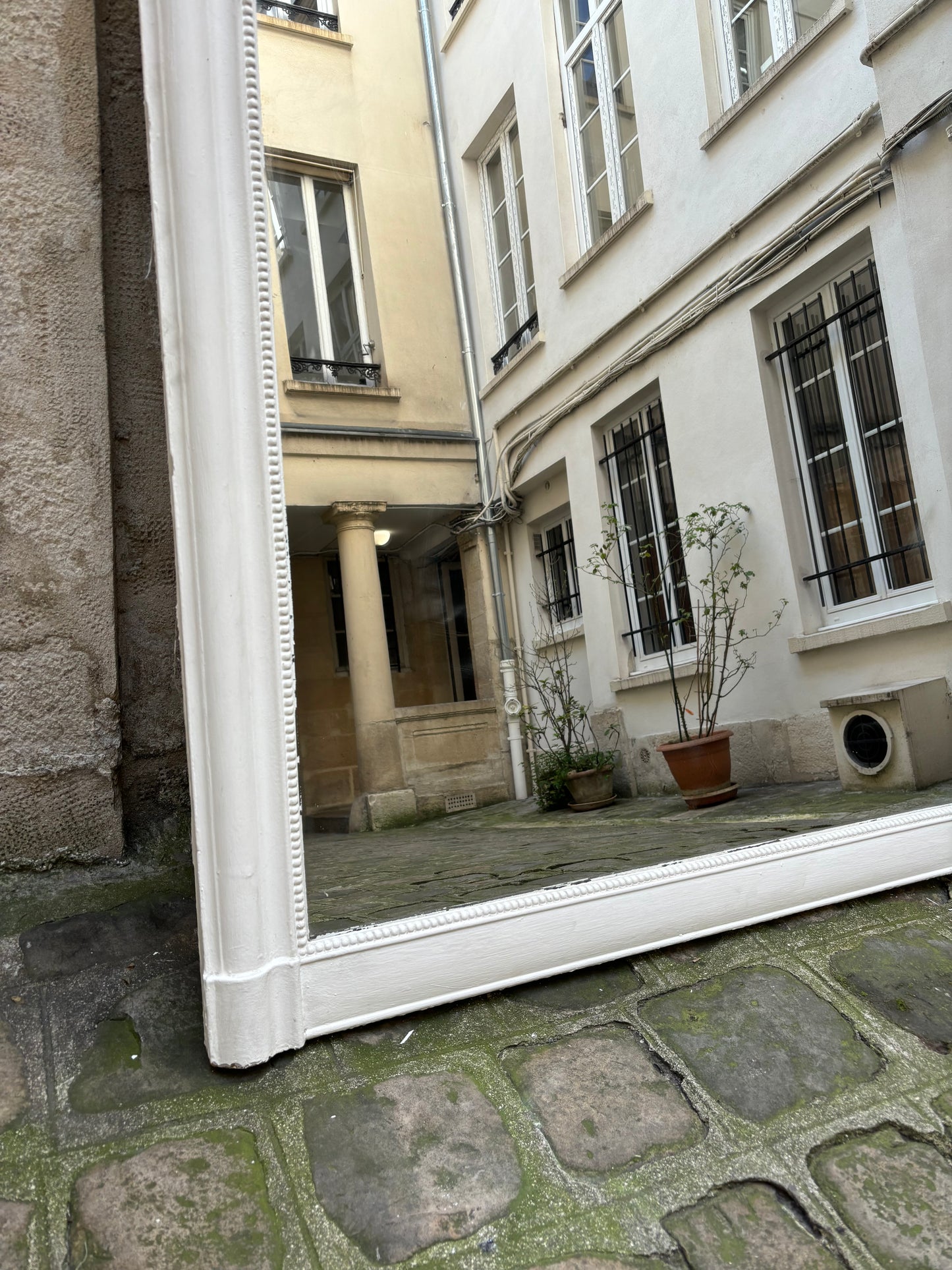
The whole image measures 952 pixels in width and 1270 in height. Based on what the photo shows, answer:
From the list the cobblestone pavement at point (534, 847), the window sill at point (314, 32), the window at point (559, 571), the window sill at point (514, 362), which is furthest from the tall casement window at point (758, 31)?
the cobblestone pavement at point (534, 847)

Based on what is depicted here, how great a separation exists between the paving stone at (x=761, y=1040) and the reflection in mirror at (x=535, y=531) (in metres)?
0.70

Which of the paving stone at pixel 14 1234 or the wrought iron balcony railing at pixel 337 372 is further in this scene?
the wrought iron balcony railing at pixel 337 372

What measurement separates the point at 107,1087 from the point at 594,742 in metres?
4.44

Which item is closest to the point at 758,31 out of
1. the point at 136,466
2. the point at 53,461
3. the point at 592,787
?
the point at 592,787

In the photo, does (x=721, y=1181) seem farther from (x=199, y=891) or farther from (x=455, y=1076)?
(x=199, y=891)

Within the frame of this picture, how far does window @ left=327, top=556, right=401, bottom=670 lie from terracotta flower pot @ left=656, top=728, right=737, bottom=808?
1692 mm

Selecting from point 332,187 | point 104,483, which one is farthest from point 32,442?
point 332,187

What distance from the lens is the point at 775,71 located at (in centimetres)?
406

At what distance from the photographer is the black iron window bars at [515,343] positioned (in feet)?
14.6

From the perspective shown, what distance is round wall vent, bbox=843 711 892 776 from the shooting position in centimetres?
310

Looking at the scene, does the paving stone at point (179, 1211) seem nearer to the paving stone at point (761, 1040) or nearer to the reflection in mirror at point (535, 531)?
the paving stone at point (761, 1040)

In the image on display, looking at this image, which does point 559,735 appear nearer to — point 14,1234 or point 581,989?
point 581,989

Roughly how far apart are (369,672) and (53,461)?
11.6ft

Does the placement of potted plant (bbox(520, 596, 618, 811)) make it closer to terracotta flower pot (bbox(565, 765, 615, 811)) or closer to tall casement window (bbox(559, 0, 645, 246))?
terracotta flower pot (bbox(565, 765, 615, 811))
